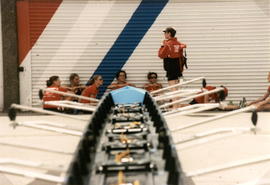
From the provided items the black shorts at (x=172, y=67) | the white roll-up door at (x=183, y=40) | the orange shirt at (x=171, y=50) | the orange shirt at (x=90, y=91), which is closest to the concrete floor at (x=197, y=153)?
the black shorts at (x=172, y=67)

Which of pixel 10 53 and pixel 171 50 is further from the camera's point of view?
pixel 10 53

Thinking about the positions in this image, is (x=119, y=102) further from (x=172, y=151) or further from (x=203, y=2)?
(x=203, y=2)

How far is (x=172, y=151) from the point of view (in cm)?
315

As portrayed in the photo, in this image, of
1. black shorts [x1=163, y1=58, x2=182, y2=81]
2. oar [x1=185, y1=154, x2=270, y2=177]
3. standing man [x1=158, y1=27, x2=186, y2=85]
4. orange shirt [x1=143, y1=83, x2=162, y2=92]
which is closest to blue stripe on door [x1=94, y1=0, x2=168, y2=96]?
orange shirt [x1=143, y1=83, x2=162, y2=92]

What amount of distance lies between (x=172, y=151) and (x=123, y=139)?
1039 mm

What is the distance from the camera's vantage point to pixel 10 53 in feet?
37.8

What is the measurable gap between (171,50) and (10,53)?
179 inches

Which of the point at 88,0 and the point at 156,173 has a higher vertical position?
the point at 88,0

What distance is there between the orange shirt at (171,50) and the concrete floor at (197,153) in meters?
1.85

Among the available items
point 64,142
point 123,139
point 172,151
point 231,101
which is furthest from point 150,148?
point 231,101

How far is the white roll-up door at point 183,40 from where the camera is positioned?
1169cm

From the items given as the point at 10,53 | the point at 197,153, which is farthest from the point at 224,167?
the point at 10,53

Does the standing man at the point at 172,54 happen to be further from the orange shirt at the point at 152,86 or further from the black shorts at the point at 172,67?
the orange shirt at the point at 152,86

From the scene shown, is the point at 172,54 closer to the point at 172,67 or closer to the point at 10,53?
the point at 172,67
